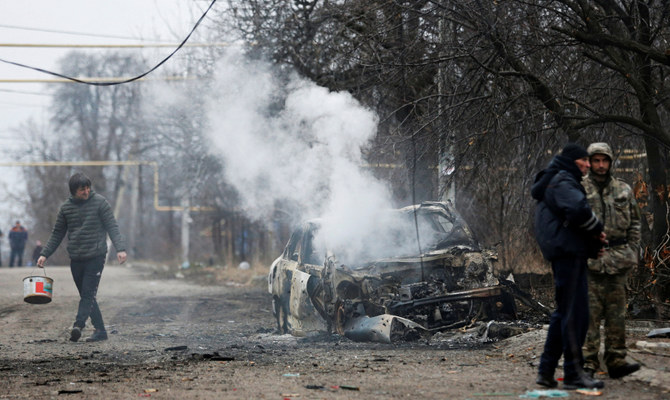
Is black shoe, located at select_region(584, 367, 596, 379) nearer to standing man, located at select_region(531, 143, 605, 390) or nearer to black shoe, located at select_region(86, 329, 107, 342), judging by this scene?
standing man, located at select_region(531, 143, 605, 390)

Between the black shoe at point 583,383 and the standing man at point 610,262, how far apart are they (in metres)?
0.52

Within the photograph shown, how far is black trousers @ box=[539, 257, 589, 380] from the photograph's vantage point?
555 cm

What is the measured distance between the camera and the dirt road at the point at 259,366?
574 cm

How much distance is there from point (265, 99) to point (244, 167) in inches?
113

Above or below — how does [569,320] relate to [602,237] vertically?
below

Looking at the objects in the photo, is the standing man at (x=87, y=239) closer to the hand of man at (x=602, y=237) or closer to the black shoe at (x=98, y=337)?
the black shoe at (x=98, y=337)

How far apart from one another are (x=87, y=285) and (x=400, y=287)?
3.76m

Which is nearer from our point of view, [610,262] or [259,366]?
[610,262]

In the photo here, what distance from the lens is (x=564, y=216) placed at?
560 centimetres

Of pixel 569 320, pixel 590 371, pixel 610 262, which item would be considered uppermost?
pixel 610 262

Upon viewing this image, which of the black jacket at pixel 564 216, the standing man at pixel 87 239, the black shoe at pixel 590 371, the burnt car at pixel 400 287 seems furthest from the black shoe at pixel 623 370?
the standing man at pixel 87 239

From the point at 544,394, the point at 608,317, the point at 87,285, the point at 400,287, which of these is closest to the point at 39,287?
the point at 87,285

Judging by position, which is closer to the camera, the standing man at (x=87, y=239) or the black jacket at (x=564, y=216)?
the black jacket at (x=564, y=216)

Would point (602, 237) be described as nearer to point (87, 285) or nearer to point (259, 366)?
point (259, 366)
